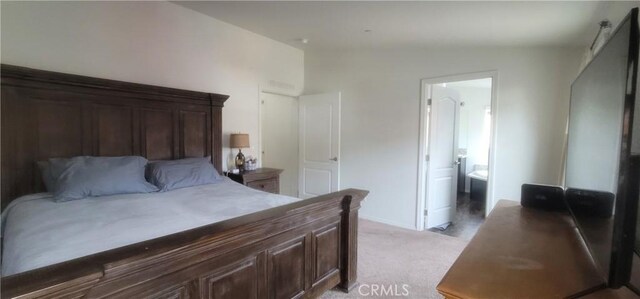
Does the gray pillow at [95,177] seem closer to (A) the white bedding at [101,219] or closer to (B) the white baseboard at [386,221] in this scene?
(A) the white bedding at [101,219]

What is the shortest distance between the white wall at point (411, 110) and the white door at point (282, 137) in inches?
21.4

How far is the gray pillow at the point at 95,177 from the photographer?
6.63 ft

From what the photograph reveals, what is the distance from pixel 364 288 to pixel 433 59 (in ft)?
9.23

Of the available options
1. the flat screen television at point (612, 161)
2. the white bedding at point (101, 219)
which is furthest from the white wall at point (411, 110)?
the white bedding at point (101, 219)

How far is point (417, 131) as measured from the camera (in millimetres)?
3680

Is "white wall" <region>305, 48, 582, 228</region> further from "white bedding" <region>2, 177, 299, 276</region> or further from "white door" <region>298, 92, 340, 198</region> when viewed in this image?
"white bedding" <region>2, 177, 299, 276</region>

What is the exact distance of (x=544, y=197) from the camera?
1766 mm

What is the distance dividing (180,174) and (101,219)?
3.31 ft

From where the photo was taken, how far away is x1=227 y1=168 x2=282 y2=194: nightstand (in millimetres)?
3421

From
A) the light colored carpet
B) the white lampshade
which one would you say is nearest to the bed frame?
the white lampshade

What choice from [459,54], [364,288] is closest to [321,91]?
[459,54]

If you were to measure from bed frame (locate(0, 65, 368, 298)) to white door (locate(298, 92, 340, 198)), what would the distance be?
1.49 meters

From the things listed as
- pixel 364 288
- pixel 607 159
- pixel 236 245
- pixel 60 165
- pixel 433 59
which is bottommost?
pixel 364 288

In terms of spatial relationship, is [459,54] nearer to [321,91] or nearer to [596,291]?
→ [321,91]
